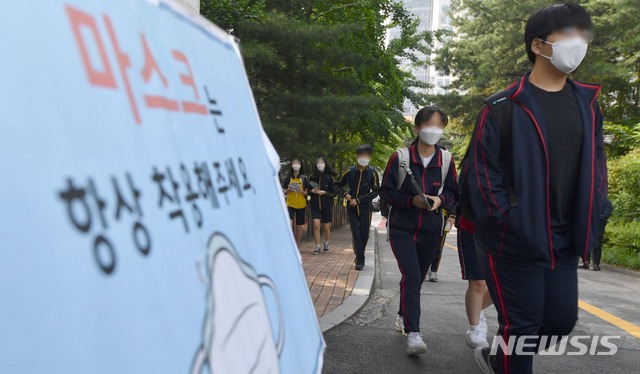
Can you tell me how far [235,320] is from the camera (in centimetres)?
123

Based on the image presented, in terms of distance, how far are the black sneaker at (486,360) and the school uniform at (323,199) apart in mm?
7507

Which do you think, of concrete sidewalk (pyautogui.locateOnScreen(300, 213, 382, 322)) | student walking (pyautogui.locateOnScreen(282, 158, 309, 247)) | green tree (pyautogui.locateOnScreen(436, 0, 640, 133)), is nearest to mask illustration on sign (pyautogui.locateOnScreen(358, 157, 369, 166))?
concrete sidewalk (pyautogui.locateOnScreen(300, 213, 382, 322))

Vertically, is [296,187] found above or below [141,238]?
below

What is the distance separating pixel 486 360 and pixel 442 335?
1.62 metres

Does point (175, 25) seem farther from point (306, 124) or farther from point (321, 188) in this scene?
point (306, 124)

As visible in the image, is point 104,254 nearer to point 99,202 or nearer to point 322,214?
point 99,202

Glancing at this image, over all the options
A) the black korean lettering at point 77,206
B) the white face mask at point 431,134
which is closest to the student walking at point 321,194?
the white face mask at point 431,134

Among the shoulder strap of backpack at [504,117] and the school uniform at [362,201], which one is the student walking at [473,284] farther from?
the school uniform at [362,201]

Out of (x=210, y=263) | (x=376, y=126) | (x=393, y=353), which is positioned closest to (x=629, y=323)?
(x=393, y=353)

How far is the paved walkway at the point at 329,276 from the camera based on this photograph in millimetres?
6195

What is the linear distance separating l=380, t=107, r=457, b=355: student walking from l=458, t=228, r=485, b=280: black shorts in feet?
0.68

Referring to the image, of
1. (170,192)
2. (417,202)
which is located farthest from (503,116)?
(170,192)

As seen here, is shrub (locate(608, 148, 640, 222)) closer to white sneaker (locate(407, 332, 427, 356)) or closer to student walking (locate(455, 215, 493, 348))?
student walking (locate(455, 215, 493, 348))

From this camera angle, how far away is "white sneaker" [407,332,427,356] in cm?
432
